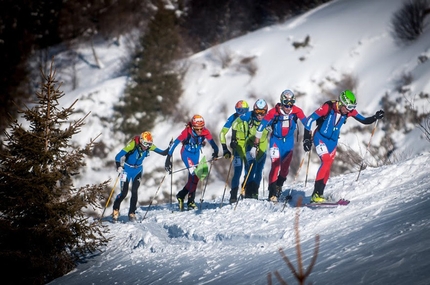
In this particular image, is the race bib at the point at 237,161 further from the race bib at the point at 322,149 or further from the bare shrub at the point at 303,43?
the bare shrub at the point at 303,43

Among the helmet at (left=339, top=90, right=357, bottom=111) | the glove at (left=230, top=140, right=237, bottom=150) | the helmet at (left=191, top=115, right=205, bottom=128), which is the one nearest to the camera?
the helmet at (left=339, top=90, right=357, bottom=111)

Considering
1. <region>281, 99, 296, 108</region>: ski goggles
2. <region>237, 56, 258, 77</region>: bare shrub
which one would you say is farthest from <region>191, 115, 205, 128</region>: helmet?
<region>237, 56, 258, 77</region>: bare shrub

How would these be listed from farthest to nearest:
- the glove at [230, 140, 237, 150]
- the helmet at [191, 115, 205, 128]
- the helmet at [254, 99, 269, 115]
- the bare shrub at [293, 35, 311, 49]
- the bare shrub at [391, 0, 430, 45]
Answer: the bare shrub at [293, 35, 311, 49]
the bare shrub at [391, 0, 430, 45]
the helmet at [191, 115, 205, 128]
the glove at [230, 140, 237, 150]
the helmet at [254, 99, 269, 115]

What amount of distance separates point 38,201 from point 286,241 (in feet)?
16.5

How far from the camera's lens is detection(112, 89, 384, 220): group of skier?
9.42 metres

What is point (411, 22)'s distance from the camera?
27.8 m

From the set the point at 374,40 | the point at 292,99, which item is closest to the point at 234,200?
the point at 292,99

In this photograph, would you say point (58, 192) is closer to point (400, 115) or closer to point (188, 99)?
point (400, 115)

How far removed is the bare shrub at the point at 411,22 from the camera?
90.9 ft

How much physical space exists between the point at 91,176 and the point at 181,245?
74.3 ft

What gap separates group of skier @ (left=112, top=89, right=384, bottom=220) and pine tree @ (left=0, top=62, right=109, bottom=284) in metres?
2.50

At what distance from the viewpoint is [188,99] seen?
109 feet

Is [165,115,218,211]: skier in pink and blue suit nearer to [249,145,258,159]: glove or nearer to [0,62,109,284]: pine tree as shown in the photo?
[249,145,258,159]: glove

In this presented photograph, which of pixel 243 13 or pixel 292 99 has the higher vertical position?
pixel 243 13
